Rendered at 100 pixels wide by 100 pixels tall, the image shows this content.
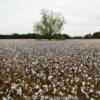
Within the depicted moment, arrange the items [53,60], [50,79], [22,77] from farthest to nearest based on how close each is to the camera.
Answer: [53,60], [22,77], [50,79]

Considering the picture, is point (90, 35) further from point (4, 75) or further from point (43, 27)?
point (4, 75)

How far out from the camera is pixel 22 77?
12703 mm

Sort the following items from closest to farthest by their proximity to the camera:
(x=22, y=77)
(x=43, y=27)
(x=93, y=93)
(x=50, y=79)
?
1. (x=93, y=93)
2. (x=50, y=79)
3. (x=22, y=77)
4. (x=43, y=27)

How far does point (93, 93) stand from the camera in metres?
9.92

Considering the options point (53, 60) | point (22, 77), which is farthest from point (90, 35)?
point (22, 77)

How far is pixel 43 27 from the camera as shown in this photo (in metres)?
74.2

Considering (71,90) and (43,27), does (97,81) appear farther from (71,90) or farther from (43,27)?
(43,27)

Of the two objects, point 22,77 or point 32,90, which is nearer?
point 32,90

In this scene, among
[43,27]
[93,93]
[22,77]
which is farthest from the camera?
[43,27]

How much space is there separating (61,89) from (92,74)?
346 centimetres

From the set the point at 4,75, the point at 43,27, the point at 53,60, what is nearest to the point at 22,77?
the point at 4,75

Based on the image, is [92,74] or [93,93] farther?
[92,74]

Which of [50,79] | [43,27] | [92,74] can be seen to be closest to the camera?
[50,79]

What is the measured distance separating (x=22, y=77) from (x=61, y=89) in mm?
2744
